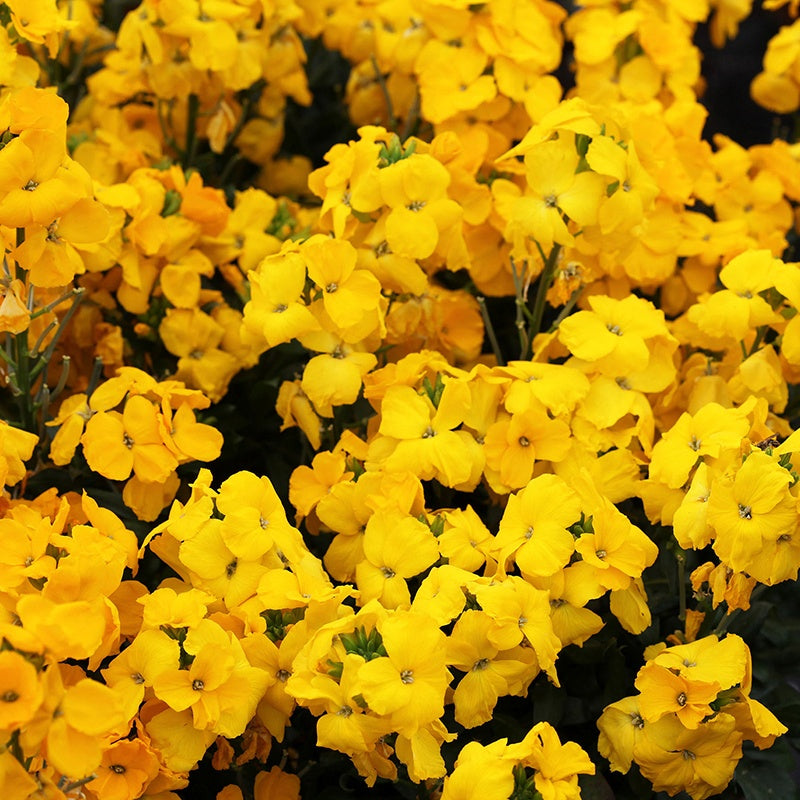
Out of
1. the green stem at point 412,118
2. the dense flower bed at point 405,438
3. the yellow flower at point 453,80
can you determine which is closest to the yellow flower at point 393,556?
the dense flower bed at point 405,438

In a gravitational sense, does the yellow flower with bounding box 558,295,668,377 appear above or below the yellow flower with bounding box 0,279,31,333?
below

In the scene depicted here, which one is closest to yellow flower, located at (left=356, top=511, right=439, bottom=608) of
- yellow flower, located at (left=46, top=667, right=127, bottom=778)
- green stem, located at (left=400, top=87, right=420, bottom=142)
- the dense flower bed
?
the dense flower bed

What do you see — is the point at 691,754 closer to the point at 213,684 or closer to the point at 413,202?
the point at 213,684

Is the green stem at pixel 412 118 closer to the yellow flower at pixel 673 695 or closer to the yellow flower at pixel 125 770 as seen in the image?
the yellow flower at pixel 673 695

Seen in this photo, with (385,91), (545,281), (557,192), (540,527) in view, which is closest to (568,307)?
(545,281)

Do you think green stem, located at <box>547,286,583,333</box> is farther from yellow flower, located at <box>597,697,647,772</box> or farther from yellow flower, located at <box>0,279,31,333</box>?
yellow flower, located at <box>0,279,31,333</box>

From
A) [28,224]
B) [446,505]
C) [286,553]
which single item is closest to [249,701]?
[286,553]

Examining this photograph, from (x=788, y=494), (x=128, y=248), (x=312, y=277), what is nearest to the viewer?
(x=788, y=494)

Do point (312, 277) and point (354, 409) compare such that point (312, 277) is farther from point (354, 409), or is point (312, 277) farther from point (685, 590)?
point (685, 590)
